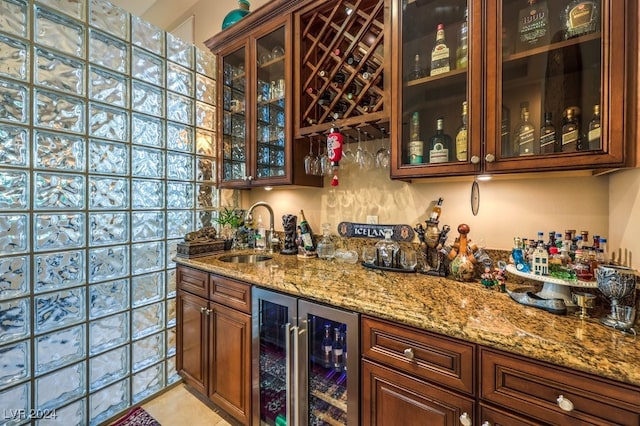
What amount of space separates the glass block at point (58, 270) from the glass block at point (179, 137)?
89 cm

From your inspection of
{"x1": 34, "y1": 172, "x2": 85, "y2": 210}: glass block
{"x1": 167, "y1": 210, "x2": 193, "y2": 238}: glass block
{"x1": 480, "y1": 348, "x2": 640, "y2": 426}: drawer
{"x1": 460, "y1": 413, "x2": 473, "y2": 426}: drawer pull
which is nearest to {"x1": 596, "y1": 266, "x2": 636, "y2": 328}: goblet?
{"x1": 480, "y1": 348, "x2": 640, "y2": 426}: drawer

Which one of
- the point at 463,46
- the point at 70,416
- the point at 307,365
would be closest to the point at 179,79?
the point at 463,46

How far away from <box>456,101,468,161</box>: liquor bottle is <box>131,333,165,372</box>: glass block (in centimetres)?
219

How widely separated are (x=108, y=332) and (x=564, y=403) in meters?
2.13

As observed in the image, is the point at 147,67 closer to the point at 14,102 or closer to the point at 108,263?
the point at 14,102

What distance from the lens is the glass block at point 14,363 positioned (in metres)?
1.25

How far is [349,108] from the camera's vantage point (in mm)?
1473

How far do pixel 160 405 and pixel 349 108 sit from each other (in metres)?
2.24

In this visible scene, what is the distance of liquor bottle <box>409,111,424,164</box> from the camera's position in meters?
1.28

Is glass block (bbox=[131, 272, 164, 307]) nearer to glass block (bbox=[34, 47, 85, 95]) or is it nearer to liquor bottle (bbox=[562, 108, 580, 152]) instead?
glass block (bbox=[34, 47, 85, 95])

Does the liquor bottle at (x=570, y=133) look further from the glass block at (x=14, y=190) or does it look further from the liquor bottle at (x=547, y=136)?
the glass block at (x=14, y=190)

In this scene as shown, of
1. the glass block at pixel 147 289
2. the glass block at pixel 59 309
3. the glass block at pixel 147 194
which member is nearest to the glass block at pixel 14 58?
the glass block at pixel 147 194

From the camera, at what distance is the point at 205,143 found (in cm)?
212

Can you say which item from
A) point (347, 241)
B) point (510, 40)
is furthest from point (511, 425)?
point (510, 40)
